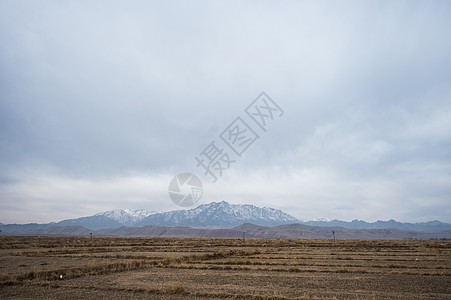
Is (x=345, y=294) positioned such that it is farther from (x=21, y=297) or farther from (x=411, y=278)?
(x=21, y=297)

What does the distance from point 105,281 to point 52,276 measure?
4.52 metres

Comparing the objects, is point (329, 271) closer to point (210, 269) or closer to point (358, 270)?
point (358, 270)

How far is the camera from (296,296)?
15445mm

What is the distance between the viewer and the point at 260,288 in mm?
17828

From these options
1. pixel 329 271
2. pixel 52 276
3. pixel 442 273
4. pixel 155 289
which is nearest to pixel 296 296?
pixel 155 289

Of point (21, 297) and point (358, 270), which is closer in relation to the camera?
point (21, 297)

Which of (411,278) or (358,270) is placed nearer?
(411,278)

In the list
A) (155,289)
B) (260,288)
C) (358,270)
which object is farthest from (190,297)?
(358,270)

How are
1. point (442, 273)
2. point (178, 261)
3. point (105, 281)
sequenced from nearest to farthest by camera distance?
point (105, 281) → point (442, 273) → point (178, 261)

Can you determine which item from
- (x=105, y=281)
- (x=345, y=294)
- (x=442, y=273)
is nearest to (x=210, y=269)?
(x=105, y=281)

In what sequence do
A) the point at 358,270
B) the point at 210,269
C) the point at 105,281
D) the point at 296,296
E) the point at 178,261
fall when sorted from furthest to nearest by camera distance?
1. the point at 178,261
2. the point at 210,269
3. the point at 358,270
4. the point at 105,281
5. the point at 296,296

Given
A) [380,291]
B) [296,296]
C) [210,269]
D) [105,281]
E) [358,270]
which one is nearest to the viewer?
[296,296]

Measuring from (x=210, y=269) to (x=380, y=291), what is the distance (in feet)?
48.5

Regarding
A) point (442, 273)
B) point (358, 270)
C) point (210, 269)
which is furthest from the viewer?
point (210, 269)
